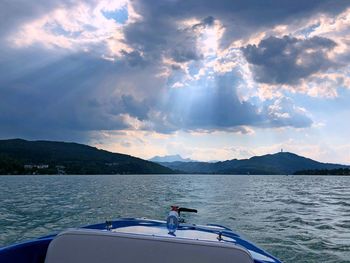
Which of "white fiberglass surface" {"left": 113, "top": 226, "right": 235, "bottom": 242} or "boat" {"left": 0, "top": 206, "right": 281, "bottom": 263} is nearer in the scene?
"boat" {"left": 0, "top": 206, "right": 281, "bottom": 263}

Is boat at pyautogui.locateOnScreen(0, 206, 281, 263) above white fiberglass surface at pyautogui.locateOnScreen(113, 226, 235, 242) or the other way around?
above

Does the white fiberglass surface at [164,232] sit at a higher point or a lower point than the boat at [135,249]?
lower

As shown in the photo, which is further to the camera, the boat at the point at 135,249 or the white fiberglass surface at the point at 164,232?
the white fiberglass surface at the point at 164,232

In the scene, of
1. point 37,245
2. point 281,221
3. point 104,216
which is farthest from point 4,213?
point 37,245

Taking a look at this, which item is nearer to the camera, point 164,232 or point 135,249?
point 135,249

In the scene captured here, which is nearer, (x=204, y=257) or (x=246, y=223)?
(x=204, y=257)

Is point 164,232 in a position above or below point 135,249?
below

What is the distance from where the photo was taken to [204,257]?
14.1 feet

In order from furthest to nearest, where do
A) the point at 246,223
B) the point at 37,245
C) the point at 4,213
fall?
1. the point at 4,213
2. the point at 246,223
3. the point at 37,245

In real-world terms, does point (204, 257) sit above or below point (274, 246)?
above

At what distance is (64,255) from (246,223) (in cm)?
1911

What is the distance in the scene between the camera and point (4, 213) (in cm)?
2680

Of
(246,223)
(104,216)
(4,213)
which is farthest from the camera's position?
(4,213)

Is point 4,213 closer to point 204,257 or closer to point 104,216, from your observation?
point 104,216
